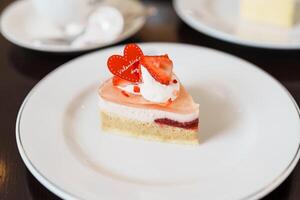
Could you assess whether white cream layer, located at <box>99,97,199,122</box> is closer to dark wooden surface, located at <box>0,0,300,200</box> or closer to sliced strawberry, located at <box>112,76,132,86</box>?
sliced strawberry, located at <box>112,76,132,86</box>

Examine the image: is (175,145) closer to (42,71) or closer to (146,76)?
(146,76)

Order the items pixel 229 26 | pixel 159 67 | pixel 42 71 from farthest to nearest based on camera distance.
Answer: pixel 229 26, pixel 42 71, pixel 159 67

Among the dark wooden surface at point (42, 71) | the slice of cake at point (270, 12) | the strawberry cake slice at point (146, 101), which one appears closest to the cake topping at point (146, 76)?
the strawberry cake slice at point (146, 101)

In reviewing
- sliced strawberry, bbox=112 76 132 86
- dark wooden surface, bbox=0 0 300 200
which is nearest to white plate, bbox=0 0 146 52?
dark wooden surface, bbox=0 0 300 200

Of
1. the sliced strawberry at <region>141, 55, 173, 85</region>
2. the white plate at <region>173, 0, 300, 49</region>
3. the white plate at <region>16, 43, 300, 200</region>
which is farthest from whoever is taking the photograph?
the white plate at <region>173, 0, 300, 49</region>

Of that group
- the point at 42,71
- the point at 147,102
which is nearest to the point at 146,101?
the point at 147,102
